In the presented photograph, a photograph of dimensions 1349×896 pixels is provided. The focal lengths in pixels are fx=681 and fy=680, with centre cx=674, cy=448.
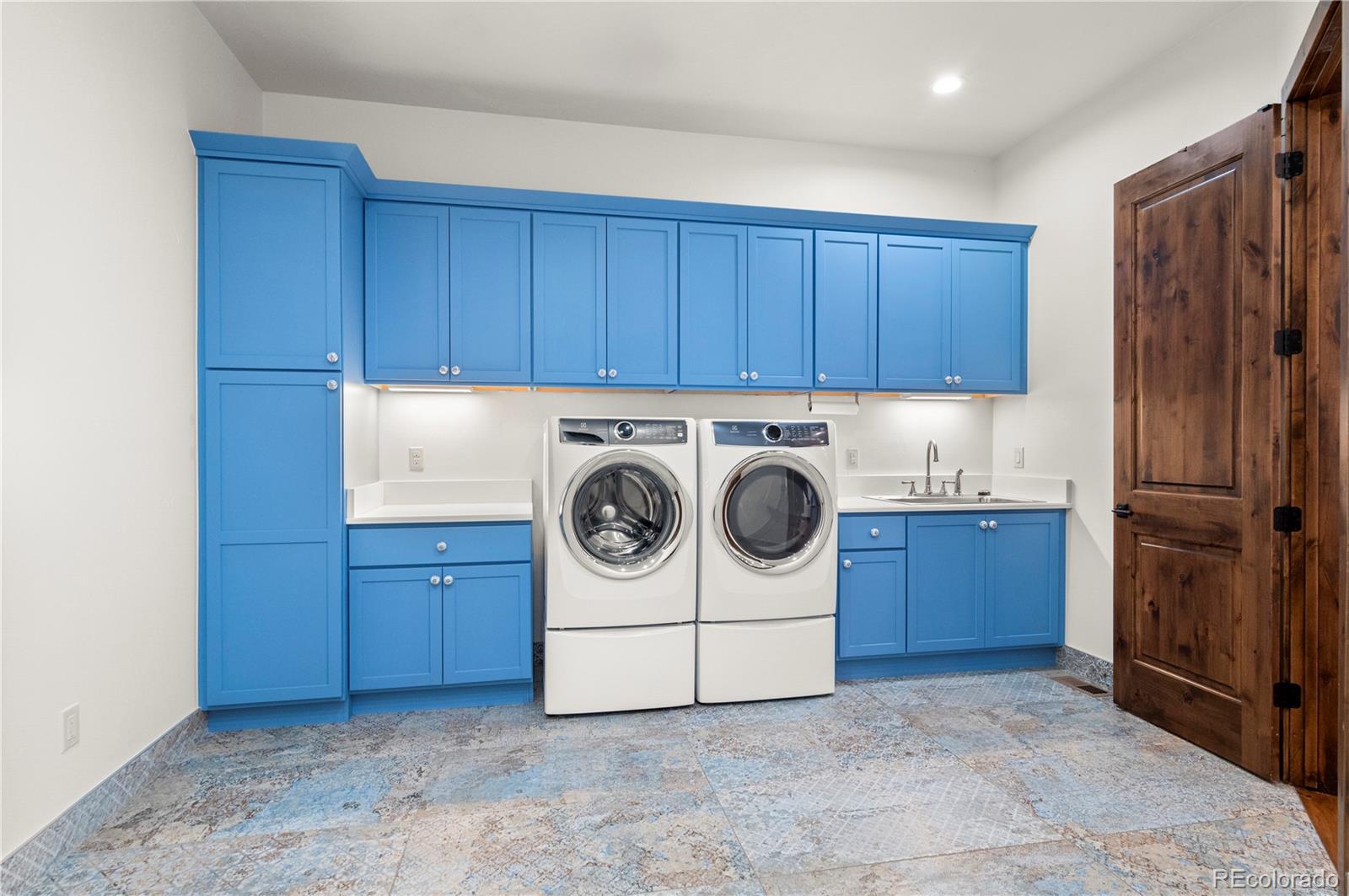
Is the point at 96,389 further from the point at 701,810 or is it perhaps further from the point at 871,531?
the point at 871,531

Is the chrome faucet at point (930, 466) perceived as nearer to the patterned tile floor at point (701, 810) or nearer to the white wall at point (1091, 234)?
the white wall at point (1091, 234)

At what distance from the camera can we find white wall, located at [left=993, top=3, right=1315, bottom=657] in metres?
2.64

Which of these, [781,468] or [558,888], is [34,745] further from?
[781,468]

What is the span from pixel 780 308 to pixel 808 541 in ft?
3.88

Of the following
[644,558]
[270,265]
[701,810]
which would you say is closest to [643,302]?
[644,558]

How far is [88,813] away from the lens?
1.92 meters

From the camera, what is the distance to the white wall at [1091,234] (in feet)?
8.65

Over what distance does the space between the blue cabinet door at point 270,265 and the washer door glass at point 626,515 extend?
1.14 metres

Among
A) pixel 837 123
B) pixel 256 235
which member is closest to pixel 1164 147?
pixel 837 123

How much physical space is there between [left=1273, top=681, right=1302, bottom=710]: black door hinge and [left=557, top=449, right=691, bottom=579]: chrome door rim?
6.83 ft

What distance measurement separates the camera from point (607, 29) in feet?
8.95

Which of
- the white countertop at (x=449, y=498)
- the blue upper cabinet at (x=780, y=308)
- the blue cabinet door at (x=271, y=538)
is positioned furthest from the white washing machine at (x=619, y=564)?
the blue cabinet door at (x=271, y=538)

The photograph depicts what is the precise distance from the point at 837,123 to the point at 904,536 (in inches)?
85.6

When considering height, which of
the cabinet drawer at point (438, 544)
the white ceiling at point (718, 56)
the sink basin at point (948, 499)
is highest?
the white ceiling at point (718, 56)
